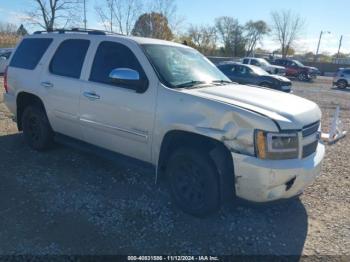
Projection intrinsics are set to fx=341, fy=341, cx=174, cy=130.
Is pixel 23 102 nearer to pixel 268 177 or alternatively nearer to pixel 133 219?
pixel 133 219

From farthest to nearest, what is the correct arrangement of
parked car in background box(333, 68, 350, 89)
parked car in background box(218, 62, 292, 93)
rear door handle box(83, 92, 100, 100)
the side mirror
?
parked car in background box(333, 68, 350, 89)
parked car in background box(218, 62, 292, 93)
rear door handle box(83, 92, 100, 100)
the side mirror

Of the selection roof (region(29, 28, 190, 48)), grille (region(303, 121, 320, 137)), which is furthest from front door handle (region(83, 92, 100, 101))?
grille (region(303, 121, 320, 137))

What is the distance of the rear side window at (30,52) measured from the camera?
5418mm

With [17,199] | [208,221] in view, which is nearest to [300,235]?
[208,221]

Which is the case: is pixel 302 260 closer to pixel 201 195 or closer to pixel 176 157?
pixel 201 195

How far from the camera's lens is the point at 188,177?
3.81m

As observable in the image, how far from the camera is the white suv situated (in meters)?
3.29

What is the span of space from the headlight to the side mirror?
1.47m

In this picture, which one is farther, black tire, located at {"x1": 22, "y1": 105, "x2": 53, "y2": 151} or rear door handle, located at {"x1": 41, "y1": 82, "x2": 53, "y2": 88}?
black tire, located at {"x1": 22, "y1": 105, "x2": 53, "y2": 151}

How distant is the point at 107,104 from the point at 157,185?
1271 mm

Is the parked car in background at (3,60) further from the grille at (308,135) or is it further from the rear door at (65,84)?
the grille at (308,135)

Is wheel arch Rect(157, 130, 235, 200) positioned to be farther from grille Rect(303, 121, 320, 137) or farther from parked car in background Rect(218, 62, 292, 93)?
parked car in background Rect(218, 62, 292, 93)

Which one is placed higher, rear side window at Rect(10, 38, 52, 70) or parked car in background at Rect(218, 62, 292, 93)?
rear side window at Rect(10, 38, 52, 70)

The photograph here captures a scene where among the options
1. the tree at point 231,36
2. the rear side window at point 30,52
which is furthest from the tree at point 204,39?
the rear side window at point 30,52
